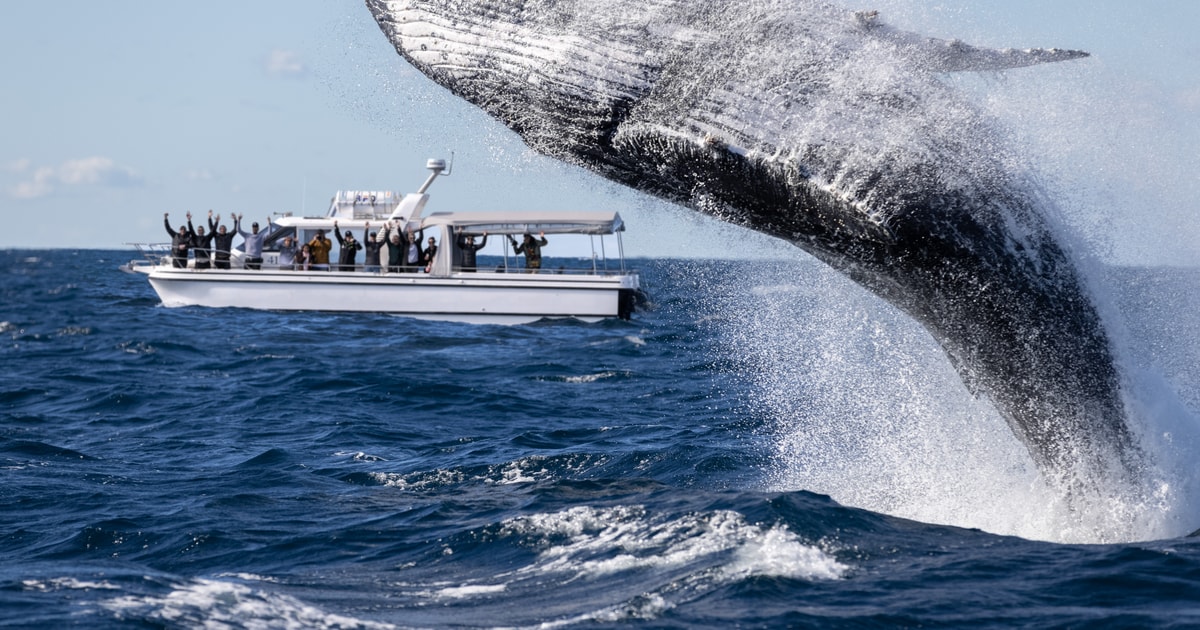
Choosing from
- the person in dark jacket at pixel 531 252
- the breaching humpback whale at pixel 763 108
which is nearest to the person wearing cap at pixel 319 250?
the person in dark jacket at pixel 531 252

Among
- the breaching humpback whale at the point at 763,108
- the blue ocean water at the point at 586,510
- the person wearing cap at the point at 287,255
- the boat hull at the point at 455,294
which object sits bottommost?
the blue ocean water at the point at 586,510

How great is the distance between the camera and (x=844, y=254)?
5.42 meters

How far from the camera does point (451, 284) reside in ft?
94.7

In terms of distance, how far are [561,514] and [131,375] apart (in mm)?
12292

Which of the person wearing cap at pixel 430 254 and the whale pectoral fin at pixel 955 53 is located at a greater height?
the whale pectoral fin at pixel 955 53

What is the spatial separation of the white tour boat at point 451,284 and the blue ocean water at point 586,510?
13.4 m

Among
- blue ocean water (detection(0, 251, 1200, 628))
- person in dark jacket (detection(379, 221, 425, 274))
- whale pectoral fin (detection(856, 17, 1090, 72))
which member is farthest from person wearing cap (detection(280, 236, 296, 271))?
whale pectoral fin (detection(856, 17, 1090, 72))

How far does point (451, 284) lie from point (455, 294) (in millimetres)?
261

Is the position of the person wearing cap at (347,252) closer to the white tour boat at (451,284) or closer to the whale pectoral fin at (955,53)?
the white tour boat at (451,284)

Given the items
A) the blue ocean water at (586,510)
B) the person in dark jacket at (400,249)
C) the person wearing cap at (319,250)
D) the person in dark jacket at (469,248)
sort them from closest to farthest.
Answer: the blue ocean water at (586,510) → the person in dark jacket at (400,249) → the person in dark jacket at (469,248) → the person wearing cap at (319,250)

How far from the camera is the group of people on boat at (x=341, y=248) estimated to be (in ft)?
98.1

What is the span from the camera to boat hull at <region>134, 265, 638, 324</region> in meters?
28.6

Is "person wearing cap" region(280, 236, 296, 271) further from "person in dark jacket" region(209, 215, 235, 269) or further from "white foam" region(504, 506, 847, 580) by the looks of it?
"white foam" region(504, 506, 847, 580)

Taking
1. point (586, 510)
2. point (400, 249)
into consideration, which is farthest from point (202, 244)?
point (586, 510)
